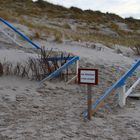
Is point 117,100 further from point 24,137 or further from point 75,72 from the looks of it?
point 24,137

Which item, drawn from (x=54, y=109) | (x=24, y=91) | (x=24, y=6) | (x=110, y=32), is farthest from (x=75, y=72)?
(x=24, y=6)

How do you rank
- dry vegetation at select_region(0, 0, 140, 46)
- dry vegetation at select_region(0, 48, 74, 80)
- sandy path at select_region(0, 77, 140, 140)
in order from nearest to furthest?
sandy path at select_region(0, 77, 140, 140) → dry vegetation at select_region(0, 48, 74, 80) → dry vegetation at select_region(0, 0, 140, 46)

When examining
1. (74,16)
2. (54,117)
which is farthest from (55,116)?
(74,16)

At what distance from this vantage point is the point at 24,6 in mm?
30828

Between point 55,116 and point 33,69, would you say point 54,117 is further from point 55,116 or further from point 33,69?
point 33,69

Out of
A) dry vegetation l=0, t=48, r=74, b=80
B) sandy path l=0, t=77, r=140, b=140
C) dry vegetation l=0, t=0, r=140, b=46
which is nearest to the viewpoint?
sandy path l=0, t=77, r=140, b=140

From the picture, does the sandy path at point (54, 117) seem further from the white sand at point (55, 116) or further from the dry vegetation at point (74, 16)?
the dry vegetation at point (74, 16)

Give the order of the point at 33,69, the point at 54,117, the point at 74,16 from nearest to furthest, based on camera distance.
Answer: the point at 54,117 → the point at 33,69 → the point at 74,16

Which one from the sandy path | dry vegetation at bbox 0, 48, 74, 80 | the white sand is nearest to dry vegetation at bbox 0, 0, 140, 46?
dry vegetation at bbox 0, 48, 74, 80

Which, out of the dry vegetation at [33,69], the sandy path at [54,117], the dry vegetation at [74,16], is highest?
the dry vegetation at [74,16]

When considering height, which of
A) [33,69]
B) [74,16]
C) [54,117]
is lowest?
[54,117]

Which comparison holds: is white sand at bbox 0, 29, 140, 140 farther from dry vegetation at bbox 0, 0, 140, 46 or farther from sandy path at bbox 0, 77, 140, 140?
dry vegetation at bbox 0, 0, 140, 46

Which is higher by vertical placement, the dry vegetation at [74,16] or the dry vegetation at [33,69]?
the dry vegetation at [74,16]

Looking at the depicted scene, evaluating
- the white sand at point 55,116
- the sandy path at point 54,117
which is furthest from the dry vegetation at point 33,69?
the sandy path at point 54,117
